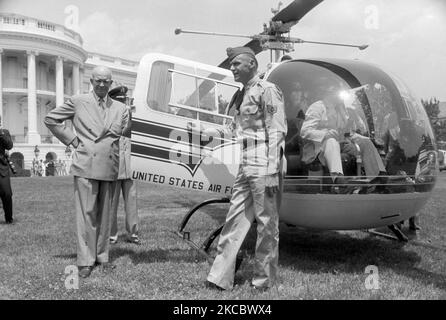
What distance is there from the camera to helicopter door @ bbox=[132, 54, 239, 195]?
4.39 meters

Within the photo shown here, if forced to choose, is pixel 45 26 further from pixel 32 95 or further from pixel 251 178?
pixel 251 178

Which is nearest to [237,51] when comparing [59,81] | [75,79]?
[59,81]

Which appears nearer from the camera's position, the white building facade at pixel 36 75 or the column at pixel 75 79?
the white building facade at pixel 36 75

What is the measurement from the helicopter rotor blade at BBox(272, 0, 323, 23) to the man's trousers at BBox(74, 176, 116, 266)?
4281mm

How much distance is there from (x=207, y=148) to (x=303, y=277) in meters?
1.62

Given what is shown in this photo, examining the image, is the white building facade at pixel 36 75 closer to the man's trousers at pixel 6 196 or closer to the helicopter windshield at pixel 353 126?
the man's trousers at pixel 6 196

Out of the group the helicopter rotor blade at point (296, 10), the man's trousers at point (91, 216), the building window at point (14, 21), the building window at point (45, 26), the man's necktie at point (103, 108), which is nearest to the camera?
the man's trousers at point (91, 216)

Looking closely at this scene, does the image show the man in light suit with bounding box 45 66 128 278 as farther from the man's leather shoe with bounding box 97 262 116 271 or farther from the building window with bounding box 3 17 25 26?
the building window with bounding box 3 17 25 26

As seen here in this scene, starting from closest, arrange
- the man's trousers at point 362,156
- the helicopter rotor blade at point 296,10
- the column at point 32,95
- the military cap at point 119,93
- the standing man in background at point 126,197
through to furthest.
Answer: the man's trousers at point 362,156, the military cap at point 119,93, the standing man in background at point 126,197, the helicopter rotor blade at point 296,10, the column at point 32,95

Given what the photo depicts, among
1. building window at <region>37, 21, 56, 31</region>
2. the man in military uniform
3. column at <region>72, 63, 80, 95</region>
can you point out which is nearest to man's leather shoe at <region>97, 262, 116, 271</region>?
the man in military uniform

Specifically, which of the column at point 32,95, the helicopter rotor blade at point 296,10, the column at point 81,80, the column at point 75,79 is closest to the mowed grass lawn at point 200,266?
the helicopter rotor blade at point 296,10

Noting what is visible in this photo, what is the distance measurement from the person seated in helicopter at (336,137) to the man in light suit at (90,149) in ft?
6.06

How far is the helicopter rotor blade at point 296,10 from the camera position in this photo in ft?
21.7

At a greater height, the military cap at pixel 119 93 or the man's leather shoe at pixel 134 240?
the military cap at pixel 119 93
